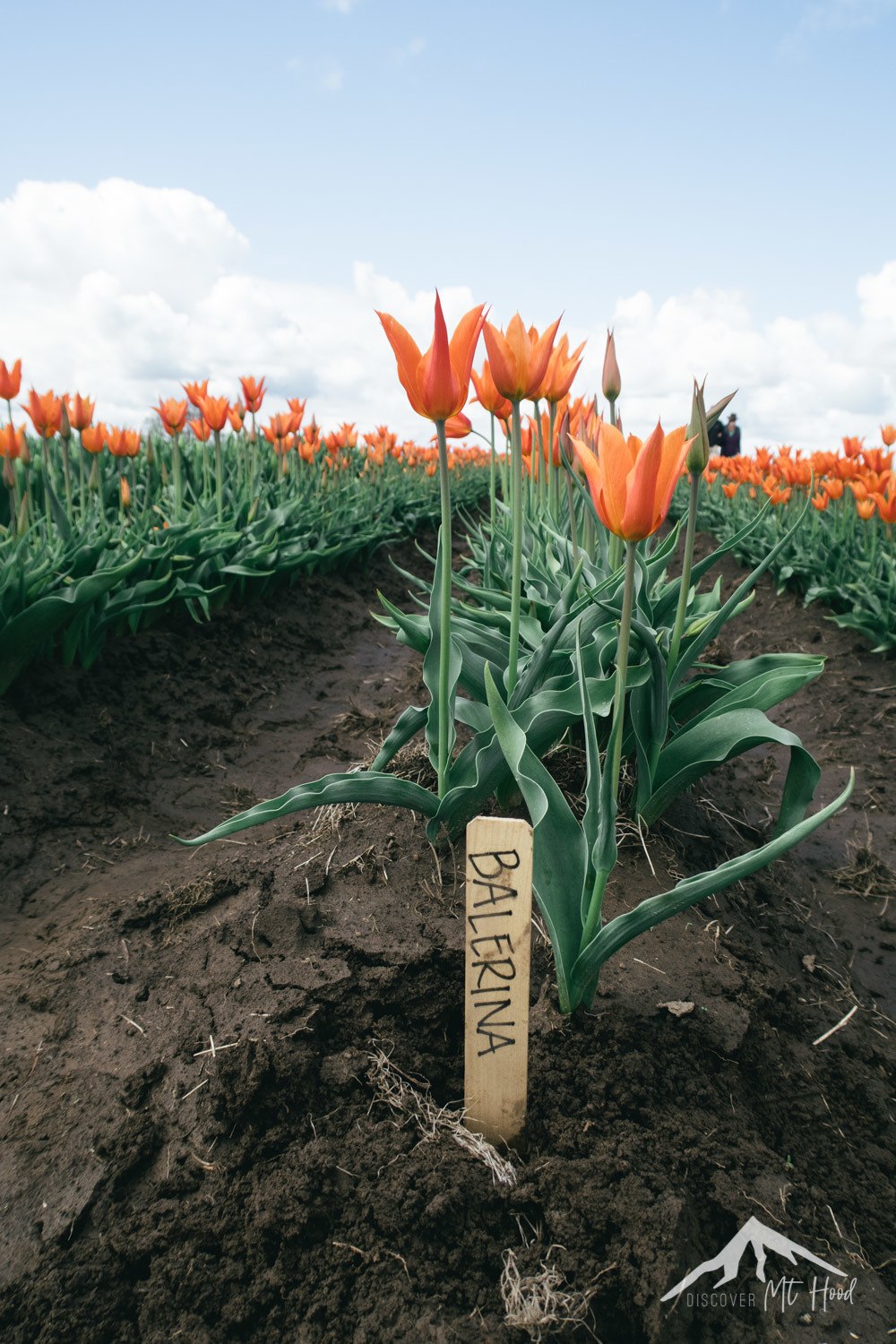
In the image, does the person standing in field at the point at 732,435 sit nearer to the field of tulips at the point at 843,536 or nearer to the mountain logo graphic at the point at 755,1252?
the field of tulips at the point at 843,536

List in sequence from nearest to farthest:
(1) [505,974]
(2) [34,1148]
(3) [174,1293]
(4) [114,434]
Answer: (3) [174,1293]
(1) [505,974]
(2) [34,1148]
(4) [114,434]

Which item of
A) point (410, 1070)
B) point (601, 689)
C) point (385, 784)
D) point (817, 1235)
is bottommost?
point (817, 1235)

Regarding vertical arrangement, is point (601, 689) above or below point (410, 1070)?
above

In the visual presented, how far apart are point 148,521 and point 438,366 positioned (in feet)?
11.9

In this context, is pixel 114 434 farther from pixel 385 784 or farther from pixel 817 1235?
pixel 817 1235

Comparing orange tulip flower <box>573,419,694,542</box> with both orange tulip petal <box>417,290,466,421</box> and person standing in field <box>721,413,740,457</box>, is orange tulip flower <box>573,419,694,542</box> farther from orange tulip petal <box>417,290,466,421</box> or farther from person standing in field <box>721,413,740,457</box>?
person standing in field <box>721,413,740,457</box>

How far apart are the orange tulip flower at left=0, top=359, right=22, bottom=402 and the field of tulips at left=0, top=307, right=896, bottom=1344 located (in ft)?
4.49

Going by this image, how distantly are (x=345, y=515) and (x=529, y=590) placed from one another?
4.95 m

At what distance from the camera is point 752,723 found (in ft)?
6.64

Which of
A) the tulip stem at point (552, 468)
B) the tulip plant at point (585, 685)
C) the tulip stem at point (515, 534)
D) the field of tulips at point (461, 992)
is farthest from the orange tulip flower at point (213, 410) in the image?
the tulip stem at point (515, 534)

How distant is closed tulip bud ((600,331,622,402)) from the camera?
2.63 m

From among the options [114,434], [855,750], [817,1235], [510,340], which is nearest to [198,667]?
[114,434]

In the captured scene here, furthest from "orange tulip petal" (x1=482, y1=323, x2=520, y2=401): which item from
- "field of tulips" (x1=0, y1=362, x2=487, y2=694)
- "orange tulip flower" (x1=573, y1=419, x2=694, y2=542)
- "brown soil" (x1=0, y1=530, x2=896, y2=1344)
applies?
"field of tulips" (x1=0, y1=362, x2=487, y2=694)

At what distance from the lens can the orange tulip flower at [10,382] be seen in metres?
4.49
